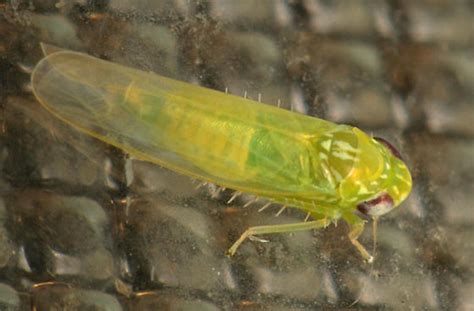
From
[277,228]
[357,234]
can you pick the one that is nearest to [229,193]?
[277,228]

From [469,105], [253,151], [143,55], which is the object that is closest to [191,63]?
[143,55]

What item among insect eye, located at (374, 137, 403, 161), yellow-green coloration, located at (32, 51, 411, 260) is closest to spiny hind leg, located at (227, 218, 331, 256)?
yellow-green coloration, located at (32, 51, 411, 260)

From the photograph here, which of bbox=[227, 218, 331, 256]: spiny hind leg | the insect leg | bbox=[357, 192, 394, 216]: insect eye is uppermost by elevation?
bbox=[357, 192, 394, 216]: insect eye

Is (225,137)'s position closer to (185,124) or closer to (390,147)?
(185,124)

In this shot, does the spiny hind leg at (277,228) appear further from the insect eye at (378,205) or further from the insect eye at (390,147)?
the insect eye at (390,147)

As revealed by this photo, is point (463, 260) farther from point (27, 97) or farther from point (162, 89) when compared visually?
point (27, 97)

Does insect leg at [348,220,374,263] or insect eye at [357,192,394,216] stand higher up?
insect eye at [357,192,394,216]

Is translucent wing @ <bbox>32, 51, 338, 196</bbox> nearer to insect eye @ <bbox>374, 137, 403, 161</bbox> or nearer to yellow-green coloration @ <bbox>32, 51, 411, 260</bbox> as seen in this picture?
yellow-green coloration @ <bbox>32, 51, 411, 260</bbox>

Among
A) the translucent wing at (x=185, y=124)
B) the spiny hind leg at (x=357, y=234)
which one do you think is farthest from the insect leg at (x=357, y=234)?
the translucent wing at (x=185, y=124)
